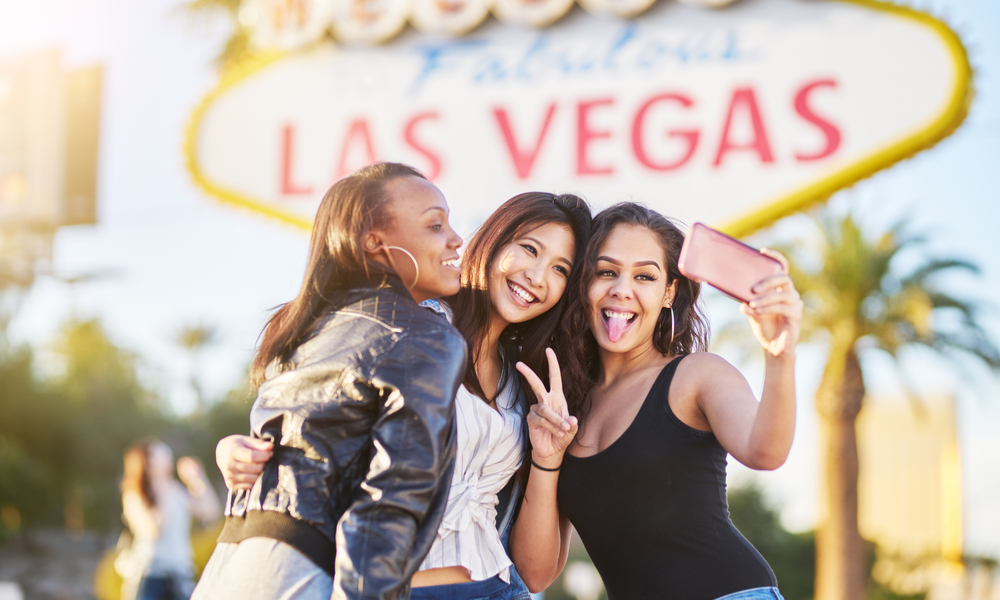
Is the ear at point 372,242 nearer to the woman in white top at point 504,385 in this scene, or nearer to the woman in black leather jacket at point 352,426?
the woman in black leather jacket at point 352,426

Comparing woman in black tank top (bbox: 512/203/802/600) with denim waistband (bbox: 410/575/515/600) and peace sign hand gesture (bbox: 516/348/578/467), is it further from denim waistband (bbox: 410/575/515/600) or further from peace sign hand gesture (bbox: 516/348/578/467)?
denim waistband (bbox: 410/575/515/600)

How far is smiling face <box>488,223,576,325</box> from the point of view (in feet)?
9.44

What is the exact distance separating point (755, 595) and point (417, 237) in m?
1.35

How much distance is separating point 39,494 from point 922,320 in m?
20.3

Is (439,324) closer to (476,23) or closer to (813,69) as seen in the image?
(813,69)

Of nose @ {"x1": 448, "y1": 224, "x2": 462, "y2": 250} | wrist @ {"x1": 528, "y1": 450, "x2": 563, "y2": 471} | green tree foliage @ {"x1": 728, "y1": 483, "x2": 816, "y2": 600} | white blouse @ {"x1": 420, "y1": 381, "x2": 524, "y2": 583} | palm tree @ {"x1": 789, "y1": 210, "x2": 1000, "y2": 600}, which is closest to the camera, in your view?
nose @ {"x1": 448, "y1": 224, "x2": 462, "y2": 250}

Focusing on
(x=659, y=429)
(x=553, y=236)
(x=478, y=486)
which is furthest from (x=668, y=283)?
(x=478, y=486)

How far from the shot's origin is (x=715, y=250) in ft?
7.33

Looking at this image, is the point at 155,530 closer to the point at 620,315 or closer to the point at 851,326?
the point at 620,315

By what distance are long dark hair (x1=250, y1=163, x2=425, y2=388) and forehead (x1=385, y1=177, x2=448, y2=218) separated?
20 millimetres

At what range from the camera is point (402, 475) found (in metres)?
1.86

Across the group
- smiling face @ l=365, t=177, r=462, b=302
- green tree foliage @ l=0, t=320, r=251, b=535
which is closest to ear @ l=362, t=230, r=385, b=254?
smiling face @ l=365, t=177, r=462, b=302

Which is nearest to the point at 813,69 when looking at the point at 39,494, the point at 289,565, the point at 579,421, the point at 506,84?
the point at 506,84

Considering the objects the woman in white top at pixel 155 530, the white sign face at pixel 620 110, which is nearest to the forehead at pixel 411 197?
the white sign face at pixel 620 110
